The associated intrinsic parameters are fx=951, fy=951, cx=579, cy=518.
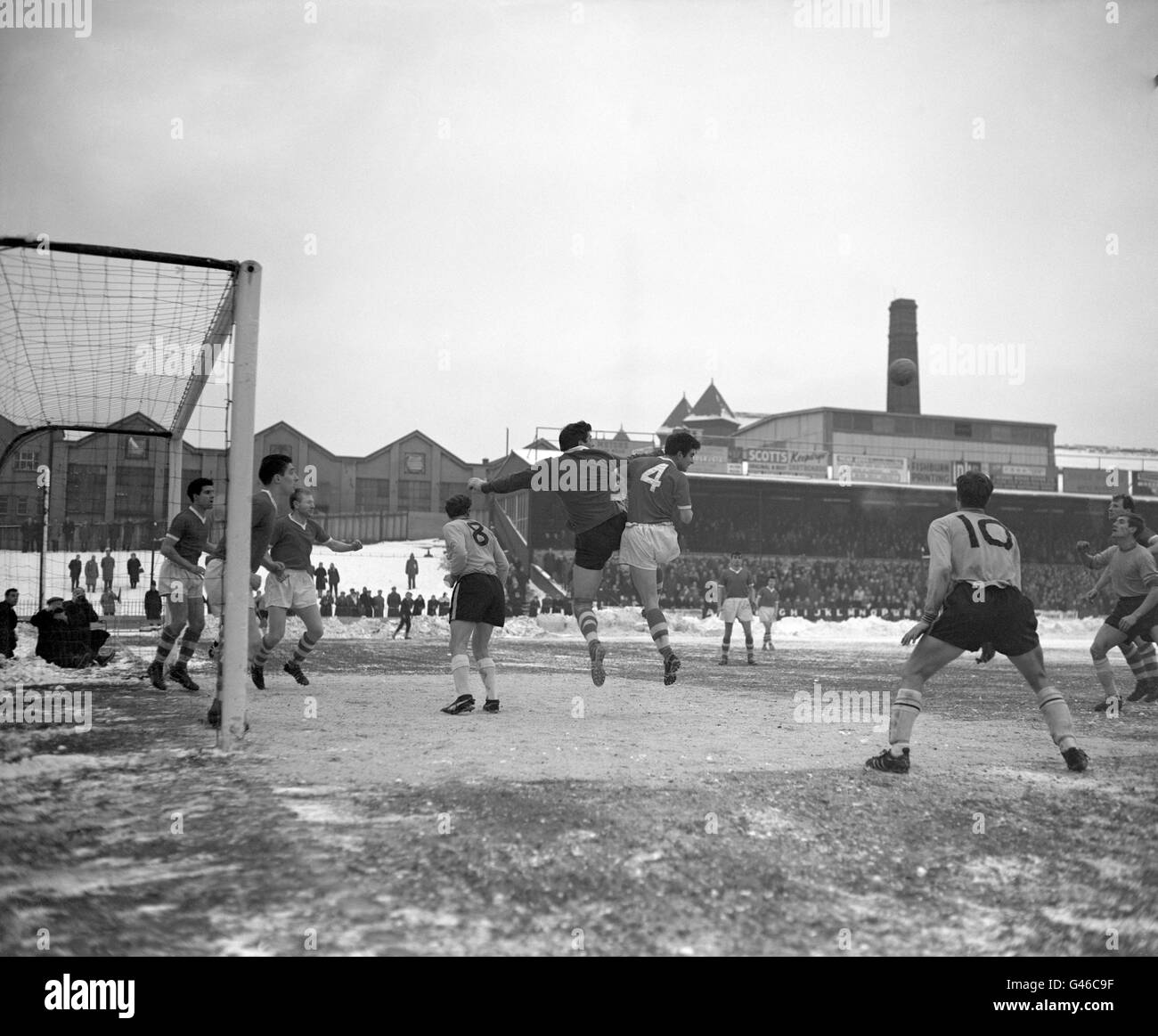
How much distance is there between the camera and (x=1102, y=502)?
41.3m

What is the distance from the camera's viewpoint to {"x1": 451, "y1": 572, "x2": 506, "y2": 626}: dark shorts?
24.4ft

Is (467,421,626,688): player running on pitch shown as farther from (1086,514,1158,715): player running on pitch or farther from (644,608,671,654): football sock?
(1086,514,1158,715): player running on pitch

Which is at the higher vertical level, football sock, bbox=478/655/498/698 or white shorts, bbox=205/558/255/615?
white shorts, bbox=205/558/255/615

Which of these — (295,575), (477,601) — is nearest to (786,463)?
(295,575)

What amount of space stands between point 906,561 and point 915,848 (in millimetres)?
35690

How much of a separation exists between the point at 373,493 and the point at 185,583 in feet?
155

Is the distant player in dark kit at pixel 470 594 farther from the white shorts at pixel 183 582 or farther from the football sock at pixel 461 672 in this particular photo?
the white shorts at pixel 183 582

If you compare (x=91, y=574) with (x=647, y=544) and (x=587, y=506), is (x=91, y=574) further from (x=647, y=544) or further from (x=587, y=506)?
(x=647, y=544)

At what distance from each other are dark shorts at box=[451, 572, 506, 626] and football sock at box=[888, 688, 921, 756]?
3089 millimetres

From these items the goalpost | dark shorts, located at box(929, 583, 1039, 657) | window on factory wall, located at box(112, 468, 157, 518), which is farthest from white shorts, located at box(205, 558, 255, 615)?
window on factory wall, located at box(112, 468, 157, 518)

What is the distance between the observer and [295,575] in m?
9.20

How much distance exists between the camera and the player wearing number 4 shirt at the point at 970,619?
18.0 ft
